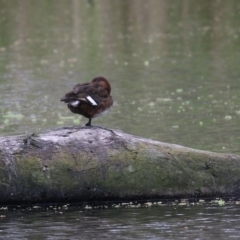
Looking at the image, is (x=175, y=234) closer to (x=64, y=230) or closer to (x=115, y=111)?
(x=64, y=230)

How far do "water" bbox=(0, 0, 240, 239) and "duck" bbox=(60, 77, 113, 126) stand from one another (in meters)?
1.23

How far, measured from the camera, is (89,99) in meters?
9.53

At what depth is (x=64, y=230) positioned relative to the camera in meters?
8.08

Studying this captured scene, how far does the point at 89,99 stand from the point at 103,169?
2.87 feet

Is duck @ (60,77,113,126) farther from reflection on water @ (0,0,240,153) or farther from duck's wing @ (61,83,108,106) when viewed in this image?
reflection on water @ (0,0,240,153)

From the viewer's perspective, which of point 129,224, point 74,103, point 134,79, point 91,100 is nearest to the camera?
point 129,224

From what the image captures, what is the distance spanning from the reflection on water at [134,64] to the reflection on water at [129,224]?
2956mm

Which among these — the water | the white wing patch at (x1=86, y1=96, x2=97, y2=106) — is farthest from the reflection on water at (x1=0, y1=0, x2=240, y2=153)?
the white wing patch at (x1=86, y1=96, x2=97, y2=106)

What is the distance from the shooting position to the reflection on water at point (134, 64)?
14.1 metres

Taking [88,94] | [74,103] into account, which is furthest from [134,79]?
[74,103]

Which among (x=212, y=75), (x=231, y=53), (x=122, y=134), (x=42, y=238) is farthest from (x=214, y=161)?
(x=231, y=53)

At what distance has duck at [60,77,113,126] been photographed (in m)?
9.41

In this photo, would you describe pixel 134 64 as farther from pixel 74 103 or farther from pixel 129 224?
pixel 129 224

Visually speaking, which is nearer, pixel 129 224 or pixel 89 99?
pixel 129 224
